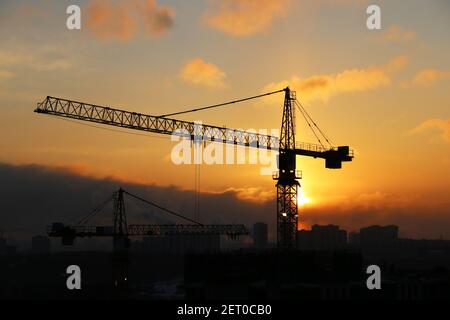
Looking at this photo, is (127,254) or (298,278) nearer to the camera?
(298,278)

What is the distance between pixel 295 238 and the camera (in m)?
114

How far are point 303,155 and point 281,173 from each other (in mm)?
6580

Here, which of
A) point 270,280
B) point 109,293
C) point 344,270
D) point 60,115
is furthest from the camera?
point 109,293

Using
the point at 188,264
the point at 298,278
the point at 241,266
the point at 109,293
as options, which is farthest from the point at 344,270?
the point at 109,293

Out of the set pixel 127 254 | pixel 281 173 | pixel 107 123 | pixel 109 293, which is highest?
pixel 107 123

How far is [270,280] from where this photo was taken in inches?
4855

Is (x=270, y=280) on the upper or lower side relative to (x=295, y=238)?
lower

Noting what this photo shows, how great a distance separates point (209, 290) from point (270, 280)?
11.8 metres
